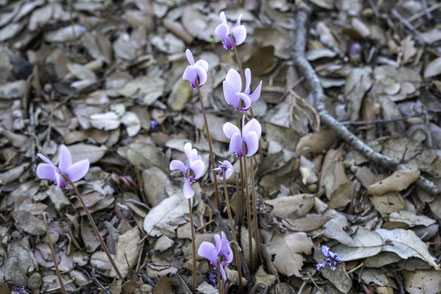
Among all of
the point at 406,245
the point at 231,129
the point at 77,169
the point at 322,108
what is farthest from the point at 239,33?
the point at 406,245

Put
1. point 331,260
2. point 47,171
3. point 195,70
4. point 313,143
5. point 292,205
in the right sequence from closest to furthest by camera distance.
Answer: point 47,171, point 195,70, point 331,260, point 292,205, point 313,143

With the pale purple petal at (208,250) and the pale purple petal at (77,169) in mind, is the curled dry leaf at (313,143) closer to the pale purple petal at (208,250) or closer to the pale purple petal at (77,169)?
the pale purple petal at (208,250)

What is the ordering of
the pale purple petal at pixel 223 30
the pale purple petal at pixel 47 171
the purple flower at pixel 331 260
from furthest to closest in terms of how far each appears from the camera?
the purple flower at pixel 331 260 < the pale purple petal at pixel 223 30 < the pale purple petal at pixel 47 171

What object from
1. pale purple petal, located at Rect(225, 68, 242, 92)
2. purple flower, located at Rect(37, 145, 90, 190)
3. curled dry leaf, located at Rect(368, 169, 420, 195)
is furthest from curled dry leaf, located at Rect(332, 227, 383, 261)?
purple flower, located at Rect(37, 145, 90, 190)

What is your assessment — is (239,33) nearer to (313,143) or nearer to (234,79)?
(234,79)

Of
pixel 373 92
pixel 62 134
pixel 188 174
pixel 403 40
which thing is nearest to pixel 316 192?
pixel 373 92

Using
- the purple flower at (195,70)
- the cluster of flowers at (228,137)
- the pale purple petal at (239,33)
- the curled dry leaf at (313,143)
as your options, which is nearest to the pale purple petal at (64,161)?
the cluster of flowers at (228,137)

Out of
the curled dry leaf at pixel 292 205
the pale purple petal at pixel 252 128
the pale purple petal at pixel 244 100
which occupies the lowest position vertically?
the curled dry leaf at pixel 292 205
